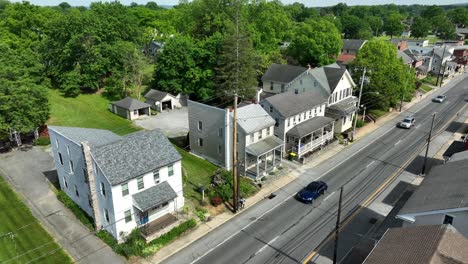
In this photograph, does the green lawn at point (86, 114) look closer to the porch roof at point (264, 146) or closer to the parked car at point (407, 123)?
the porch roof at point (264, 146)

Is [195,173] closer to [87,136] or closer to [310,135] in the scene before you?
[87,136]

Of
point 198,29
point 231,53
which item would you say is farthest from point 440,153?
point 198,29

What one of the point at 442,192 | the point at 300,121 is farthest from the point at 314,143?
the point at 442,192

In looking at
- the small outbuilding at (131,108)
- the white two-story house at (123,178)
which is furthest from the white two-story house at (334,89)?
the white two-story house at (123,178)

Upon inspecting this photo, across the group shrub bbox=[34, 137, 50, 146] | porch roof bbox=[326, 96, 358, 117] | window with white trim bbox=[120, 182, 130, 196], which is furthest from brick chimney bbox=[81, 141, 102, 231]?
porch roof bbox=[326, 96, 358, 117]

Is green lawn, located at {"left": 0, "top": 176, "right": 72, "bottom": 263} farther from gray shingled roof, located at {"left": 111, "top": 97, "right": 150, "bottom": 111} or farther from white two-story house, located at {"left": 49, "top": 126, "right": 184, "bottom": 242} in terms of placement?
gray shingled roof, located at {"left": 111, "top": 97, "right": 150, "bottom": 111}
